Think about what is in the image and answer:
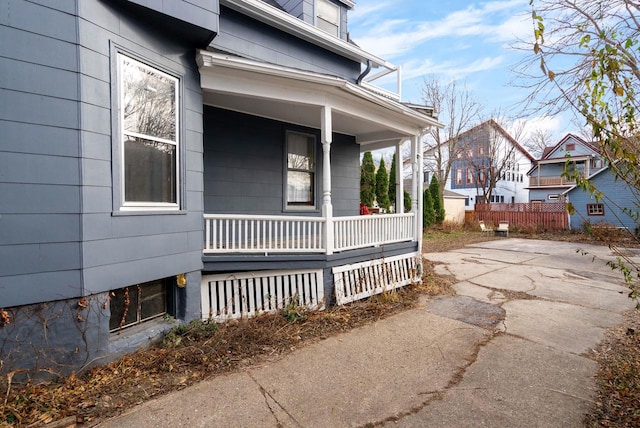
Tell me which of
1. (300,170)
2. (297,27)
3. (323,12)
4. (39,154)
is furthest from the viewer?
(323,12)

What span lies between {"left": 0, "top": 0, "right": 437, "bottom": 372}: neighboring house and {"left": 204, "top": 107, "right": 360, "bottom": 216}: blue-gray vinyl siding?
27 mm

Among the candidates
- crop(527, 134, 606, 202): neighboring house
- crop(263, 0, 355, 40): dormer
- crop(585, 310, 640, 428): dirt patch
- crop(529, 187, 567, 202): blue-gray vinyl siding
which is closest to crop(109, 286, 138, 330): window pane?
crop(585, 310, 640, 428): dirt patch

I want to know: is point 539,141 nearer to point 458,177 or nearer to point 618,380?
point 458,177

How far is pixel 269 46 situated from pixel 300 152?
7.08 feet

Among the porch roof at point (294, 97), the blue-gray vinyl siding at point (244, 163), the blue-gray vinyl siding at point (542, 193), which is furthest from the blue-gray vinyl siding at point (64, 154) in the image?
the blue-gray vinyl siding at point (542, 193)

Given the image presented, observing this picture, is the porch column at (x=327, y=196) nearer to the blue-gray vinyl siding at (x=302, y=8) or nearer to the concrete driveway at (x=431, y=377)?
the concrete driveway at (x=431, y=377)

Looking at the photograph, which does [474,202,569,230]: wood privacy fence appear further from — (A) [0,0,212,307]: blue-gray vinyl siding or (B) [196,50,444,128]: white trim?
(A) [0,0,212,307]: blue-gray vinyl siding

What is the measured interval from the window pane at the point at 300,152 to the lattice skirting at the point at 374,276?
266 centimetres

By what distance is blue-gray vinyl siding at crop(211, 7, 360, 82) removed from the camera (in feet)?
19.3

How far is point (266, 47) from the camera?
256 inches

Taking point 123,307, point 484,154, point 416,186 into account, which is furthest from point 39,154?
point 484,154

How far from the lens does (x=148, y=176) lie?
376 centimetres

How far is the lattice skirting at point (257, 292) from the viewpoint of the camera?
4539 millimetres

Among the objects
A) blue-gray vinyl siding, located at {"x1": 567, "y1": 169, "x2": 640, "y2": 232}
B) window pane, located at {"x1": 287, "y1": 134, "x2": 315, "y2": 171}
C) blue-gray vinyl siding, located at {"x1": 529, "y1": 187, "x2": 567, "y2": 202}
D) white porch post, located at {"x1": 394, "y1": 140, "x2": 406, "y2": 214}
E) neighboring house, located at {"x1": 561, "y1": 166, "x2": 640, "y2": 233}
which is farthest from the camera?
blue-gray vinyl siding, located at {"x1": 529, "y1": 187, "x2": 567, "y2": 202}
